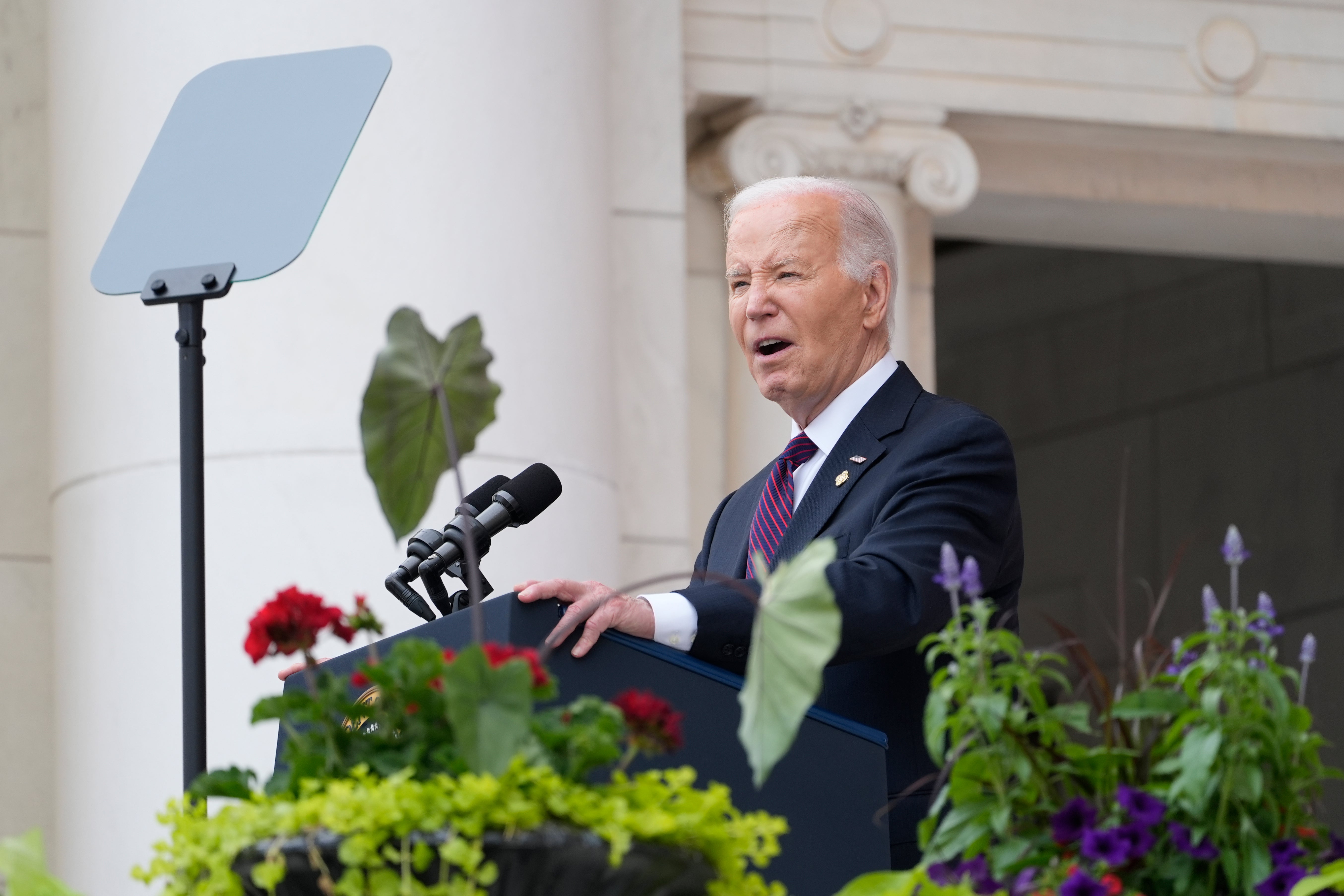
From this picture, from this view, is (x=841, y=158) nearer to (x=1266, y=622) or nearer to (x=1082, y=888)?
(x=1266, y=622)

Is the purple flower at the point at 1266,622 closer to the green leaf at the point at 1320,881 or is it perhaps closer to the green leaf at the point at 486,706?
the green leaf at the point at 1320,881

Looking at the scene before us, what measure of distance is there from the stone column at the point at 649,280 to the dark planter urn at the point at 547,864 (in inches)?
157

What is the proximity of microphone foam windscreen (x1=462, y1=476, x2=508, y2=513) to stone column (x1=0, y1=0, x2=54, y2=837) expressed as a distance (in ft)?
Answer: 10.6

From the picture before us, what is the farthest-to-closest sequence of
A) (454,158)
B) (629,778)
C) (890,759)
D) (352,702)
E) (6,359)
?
(6,359) < (454,158) < (890,759) < (629,778) < (352,702)

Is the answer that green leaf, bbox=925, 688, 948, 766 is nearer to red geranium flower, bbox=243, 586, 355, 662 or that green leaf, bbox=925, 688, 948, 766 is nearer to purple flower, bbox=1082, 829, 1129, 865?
purple flower, bbox=1082, 829, 1129, 865

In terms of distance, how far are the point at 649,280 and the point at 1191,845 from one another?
14.2ft

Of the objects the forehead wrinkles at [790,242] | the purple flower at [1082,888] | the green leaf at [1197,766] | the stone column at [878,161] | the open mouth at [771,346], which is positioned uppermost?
the stone column at [878,161]

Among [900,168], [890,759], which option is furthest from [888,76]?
[890,759]

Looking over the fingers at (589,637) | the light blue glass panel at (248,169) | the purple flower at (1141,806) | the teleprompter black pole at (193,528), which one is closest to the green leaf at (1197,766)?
the purple flower at (1141,806)

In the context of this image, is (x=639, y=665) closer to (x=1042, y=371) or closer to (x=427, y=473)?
(x=427, y=473)

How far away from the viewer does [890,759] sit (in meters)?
2.61

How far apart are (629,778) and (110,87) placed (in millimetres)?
3620

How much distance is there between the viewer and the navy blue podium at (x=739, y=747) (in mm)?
2006

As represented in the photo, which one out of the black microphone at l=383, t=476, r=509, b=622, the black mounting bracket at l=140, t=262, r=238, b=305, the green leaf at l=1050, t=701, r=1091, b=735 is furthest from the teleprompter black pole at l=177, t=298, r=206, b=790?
the green leaf at l=1050, t=701, r=1091, b=735
